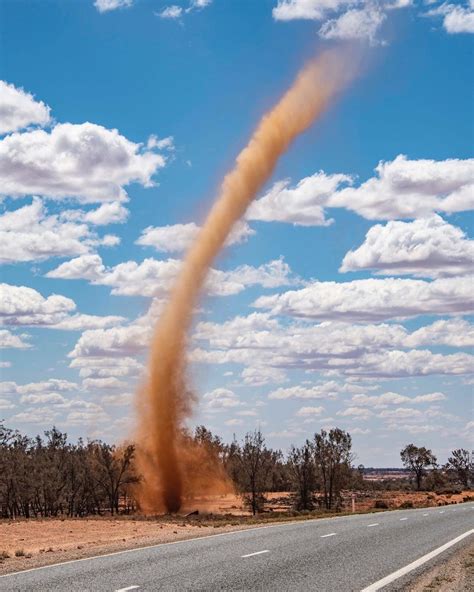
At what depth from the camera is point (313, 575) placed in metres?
15.2

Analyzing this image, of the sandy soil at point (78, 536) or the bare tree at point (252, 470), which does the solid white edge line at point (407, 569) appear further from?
the bare tree at point (252, 470)

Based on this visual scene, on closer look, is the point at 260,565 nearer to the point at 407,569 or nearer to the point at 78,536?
the point at 407,569

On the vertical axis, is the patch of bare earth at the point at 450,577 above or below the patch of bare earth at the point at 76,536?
below

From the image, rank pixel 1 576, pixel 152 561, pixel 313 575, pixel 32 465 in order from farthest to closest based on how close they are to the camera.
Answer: pixel 32 465 → pixel 152 561 → pixel 1 576 → pixel 313 575

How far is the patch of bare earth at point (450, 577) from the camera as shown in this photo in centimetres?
1428

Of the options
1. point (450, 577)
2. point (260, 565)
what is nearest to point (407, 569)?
point (450, 577)

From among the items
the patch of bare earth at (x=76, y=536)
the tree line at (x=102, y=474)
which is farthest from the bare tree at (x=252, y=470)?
the patch of bare earth at (x=76, y=536)

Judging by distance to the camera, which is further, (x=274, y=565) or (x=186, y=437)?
(x=186, y=437)

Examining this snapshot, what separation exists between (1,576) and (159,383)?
44333 millimetres

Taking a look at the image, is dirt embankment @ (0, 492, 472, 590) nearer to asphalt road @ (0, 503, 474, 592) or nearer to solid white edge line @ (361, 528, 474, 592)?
asphalt road @ (0, 503, 474, 592)

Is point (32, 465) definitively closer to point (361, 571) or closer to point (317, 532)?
point (317, 532)

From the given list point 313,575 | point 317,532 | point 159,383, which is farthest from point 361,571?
point 159,383

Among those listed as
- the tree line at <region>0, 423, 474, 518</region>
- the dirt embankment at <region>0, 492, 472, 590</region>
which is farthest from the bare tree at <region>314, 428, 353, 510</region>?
the dirt embankment at <region>0, 492, 472, 590</region>

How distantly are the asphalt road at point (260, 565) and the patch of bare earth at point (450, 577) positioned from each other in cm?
30
